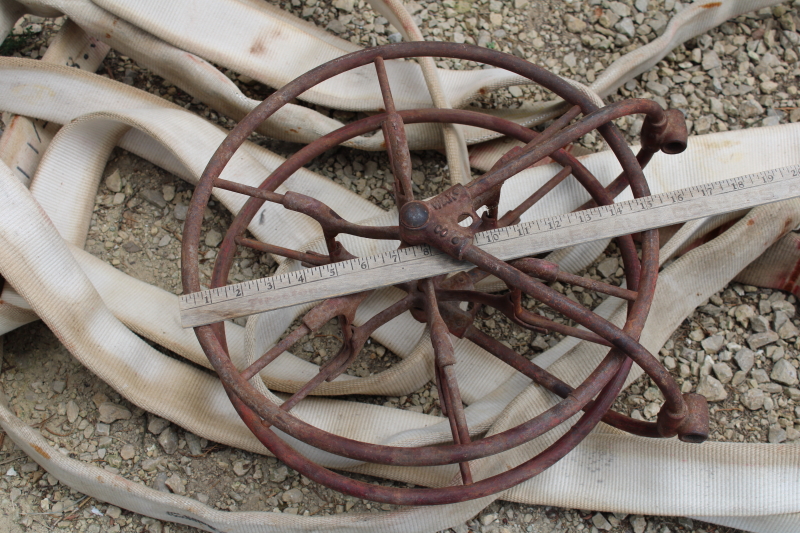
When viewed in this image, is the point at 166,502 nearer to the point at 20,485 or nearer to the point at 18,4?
the point at 20,485

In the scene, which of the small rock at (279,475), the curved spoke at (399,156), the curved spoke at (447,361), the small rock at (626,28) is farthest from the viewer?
the small rock at (626,28)

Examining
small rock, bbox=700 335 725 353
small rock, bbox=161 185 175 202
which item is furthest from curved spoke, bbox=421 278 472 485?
small rock, bbox=161 185 175 202

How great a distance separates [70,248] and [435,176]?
1.10 m

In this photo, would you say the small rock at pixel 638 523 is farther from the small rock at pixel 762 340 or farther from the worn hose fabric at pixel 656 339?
the small rock at pixel 762 340

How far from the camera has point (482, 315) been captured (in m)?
2.08

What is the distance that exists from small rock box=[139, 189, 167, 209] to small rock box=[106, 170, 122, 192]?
8cm

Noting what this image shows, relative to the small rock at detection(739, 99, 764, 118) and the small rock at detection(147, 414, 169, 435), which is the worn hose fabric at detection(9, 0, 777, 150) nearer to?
the small rock at detection(739, 99, 764, 118)

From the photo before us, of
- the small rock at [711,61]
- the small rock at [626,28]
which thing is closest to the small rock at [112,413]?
the small rock at [626,28]

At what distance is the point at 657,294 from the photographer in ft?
6.41

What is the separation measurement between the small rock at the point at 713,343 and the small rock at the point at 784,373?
151 mm

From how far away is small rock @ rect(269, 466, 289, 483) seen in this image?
190cm

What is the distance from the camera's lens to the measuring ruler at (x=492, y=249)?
1456 millimetres

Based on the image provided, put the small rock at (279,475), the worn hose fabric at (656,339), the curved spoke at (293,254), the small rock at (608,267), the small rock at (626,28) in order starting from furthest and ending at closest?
the small rock at (626,28) → the small rock at (608,267) → the small rock at (279,475) → the worn hose fabric at (656,339) → the curved spoke at (293,254)

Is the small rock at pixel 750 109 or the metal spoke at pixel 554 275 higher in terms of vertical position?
the small rock at pixel 750 109
